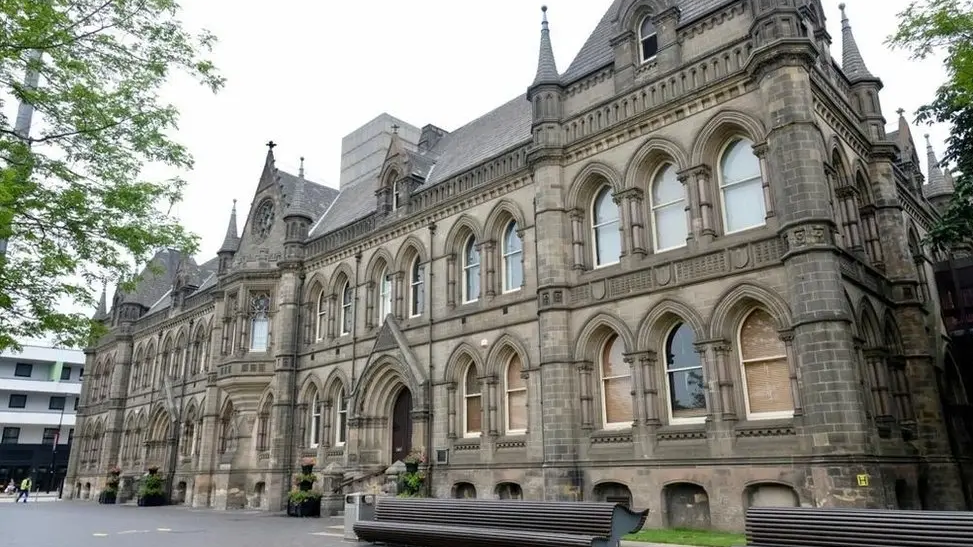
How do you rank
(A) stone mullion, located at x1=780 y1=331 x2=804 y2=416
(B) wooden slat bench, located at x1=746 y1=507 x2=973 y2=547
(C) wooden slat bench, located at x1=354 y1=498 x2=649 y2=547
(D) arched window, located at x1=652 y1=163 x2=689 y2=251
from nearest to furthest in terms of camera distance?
(B) wooden slat bench, located at x1=746 y1=507 x2=973 y2=547 → (C) wooden slat bench, located at x1=354 y1=498 x2=649 y2=547 → (A) stone mullion, located at x1=780 y1=331 x2=804 y2=416 → (D) arched window, located at x1=652 y1=163 x2=689 y2=251

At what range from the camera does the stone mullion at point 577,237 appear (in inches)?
733

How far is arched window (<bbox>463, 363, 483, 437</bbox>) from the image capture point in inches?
832

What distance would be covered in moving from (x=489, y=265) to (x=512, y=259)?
743mm

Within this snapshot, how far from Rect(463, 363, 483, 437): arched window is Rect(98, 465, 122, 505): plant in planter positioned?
84.1ft

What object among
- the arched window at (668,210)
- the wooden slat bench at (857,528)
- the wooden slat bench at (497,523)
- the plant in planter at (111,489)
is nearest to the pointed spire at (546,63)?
the arched window at (668,210)

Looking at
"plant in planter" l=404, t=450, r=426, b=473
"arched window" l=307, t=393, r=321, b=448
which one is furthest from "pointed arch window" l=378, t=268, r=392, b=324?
"plant in planter" l=404, t=450, r=426, b=473

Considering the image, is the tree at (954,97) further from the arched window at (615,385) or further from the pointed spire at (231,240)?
the pointed spire at (231,240)

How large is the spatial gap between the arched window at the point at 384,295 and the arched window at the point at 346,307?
55.4 inches

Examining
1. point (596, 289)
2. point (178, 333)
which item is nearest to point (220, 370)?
point (178, 333)

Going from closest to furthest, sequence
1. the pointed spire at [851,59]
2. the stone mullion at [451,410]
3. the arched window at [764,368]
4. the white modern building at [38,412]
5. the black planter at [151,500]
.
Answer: the arched window at [764,368] < the pointed spire at [851,59] < the stone mullion at [451,410] < the black planter at [151,500] < the white modern building at [38,412]

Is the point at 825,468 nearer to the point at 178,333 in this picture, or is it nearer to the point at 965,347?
the point at 965,347

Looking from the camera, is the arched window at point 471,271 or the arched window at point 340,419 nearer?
the arched window at point 471,271

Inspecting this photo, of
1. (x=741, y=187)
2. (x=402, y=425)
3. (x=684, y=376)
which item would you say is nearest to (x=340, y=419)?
(x=402, y=425)

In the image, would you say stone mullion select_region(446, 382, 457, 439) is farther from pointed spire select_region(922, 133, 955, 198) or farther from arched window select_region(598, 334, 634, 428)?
pointed spire select_region(922, 133, 955, 198)
